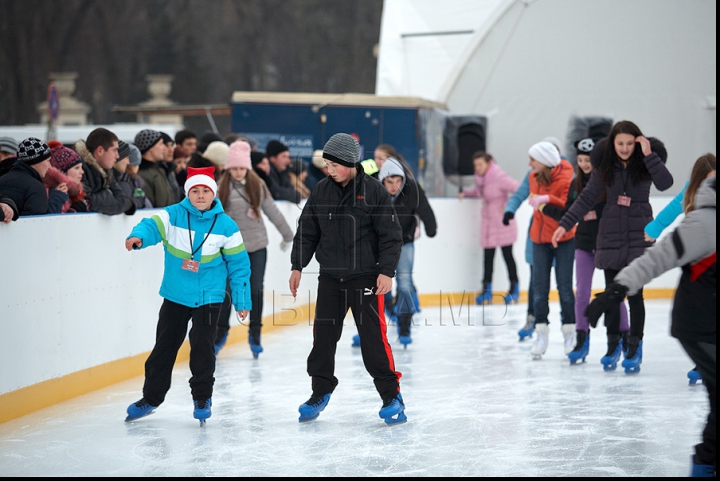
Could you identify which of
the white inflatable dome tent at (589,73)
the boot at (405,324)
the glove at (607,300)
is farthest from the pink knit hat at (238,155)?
the white inflatable dome tent at (589,73)

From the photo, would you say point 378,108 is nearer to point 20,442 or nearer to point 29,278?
point 29,278

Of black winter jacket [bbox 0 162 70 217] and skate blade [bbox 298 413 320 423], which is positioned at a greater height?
black winter jacket [bbox 0 162 70 217]

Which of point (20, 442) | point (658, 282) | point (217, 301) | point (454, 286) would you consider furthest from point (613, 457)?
point (658, 282)

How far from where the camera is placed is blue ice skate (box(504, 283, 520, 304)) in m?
11.1

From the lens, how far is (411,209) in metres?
7.74

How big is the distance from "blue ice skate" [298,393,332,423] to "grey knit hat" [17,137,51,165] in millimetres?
2021

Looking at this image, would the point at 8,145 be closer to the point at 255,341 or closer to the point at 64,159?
the point at 64,159

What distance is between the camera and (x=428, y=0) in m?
20.9

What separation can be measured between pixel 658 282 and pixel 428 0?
35.3 feet

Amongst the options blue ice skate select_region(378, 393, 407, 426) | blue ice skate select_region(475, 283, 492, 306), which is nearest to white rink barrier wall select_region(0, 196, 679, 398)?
blue ice skate select_region(378, 393, 407, 426)

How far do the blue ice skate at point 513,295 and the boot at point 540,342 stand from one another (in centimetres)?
353

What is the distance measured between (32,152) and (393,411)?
8.03 feet

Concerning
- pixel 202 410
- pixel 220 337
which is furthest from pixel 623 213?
pixel 220 337

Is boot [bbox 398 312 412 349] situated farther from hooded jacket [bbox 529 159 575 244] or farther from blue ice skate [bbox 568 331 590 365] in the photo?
blue ice skate [bbox 568 331 590 365]
